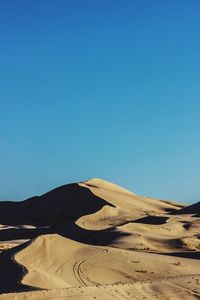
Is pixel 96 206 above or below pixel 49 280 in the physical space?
above

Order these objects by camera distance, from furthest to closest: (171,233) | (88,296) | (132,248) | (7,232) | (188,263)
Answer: (7,232), (171,233), (132,248), (188,263), (88,296)

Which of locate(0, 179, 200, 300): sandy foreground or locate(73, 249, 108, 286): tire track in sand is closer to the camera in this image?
locate(0, 179, 200, 300): sandy foreground

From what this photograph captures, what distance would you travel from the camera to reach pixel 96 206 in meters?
45.7

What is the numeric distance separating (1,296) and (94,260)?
700cm

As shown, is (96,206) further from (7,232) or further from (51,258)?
(51,258)

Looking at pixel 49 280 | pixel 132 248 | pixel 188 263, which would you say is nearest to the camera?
pixel 49 280

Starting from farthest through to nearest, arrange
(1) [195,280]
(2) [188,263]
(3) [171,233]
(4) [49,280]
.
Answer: (3) [171,233] → (2) [188,263] → (1) [195,280] → (4) [49,280]

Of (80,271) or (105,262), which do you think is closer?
(80,271)

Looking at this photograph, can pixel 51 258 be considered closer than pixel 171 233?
Yes

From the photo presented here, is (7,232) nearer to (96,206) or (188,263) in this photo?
(96,206)

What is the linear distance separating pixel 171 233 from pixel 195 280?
15385mm

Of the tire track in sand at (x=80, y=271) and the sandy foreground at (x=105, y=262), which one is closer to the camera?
the sandy foreground at (x=105, y=262)

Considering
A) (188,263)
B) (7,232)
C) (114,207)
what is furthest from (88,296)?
A: (114,207)

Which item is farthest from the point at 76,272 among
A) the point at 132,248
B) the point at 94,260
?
the point at 132,248
